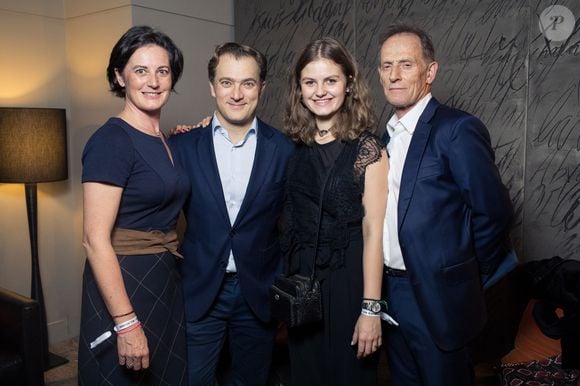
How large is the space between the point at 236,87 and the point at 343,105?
414mm

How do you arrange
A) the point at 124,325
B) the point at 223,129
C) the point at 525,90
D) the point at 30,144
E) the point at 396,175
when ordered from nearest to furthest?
the point at 124,325 → the point at 396,175 → the point at 223,129 → the point at 525,90 → the point at 30,144

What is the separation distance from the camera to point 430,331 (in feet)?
5.73

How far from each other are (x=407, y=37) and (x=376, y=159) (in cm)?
49

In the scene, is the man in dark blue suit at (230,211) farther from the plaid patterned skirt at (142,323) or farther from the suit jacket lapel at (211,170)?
the plaid patterned skirt at (142,323)

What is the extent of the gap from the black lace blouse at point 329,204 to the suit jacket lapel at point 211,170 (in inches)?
10.3

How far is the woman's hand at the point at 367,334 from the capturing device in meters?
1.74

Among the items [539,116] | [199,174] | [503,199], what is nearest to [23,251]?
[199,174]

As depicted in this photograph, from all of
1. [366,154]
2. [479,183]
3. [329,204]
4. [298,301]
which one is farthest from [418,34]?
[298,301]

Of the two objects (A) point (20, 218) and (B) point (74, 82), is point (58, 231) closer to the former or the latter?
(A) point (20, 218)

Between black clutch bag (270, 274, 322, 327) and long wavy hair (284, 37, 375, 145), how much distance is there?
1.74 feet

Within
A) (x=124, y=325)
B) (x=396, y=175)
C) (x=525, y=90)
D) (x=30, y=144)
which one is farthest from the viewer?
(x=30, y=144)

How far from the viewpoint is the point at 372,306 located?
68.5 inches

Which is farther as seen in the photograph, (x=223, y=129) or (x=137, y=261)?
(x=223, y=129)

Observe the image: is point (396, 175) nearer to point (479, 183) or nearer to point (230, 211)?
point (479, 183)
